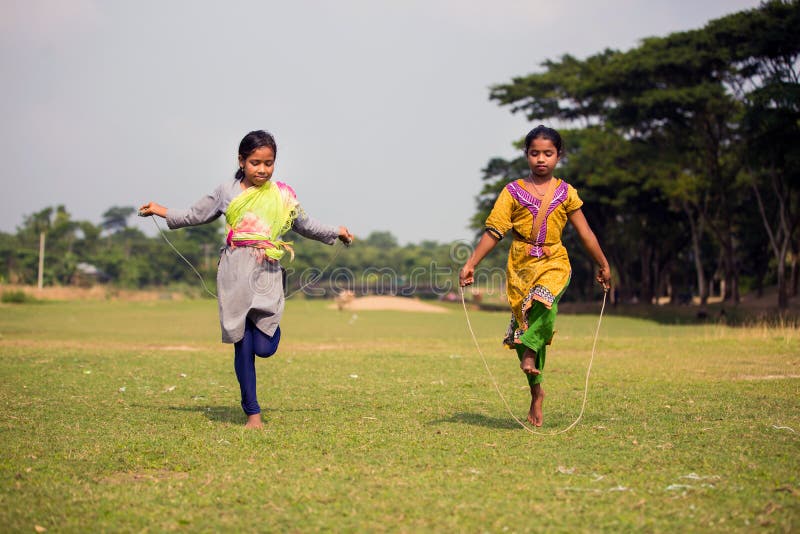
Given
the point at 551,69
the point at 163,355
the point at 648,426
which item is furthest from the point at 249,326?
the point at 551,69

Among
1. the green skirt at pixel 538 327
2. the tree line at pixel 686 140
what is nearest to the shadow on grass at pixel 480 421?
the green skirt at pixel 538 327

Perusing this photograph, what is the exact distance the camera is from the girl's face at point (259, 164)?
6859mm

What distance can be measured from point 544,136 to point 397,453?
2.74 metres

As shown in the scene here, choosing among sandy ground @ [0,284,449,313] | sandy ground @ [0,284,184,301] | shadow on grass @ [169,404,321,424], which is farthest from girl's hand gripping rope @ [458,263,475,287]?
sandy ground @ [0,284,184,301]

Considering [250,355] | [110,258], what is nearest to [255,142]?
[250,355]

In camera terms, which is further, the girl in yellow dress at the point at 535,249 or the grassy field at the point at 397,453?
the girl in yellow dress at the point at 535,249

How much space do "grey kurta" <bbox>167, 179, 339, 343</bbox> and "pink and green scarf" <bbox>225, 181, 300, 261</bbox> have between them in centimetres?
8

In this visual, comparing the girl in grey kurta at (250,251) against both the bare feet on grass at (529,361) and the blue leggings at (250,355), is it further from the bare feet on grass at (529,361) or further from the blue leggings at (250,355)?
the bare feet on grass at (529,361)

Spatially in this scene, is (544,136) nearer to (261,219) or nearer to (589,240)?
(589,240)

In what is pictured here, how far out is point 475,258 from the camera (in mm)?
6527

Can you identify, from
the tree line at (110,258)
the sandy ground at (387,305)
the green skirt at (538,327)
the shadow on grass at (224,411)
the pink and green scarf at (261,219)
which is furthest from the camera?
the tree line at (110,258)

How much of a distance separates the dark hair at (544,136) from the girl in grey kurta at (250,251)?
1.70 meters

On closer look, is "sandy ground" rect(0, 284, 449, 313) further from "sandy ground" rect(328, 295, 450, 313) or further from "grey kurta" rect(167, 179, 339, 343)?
"grey kurta" rect(167, 179, 339, 343)

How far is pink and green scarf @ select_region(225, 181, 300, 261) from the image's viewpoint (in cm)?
684
